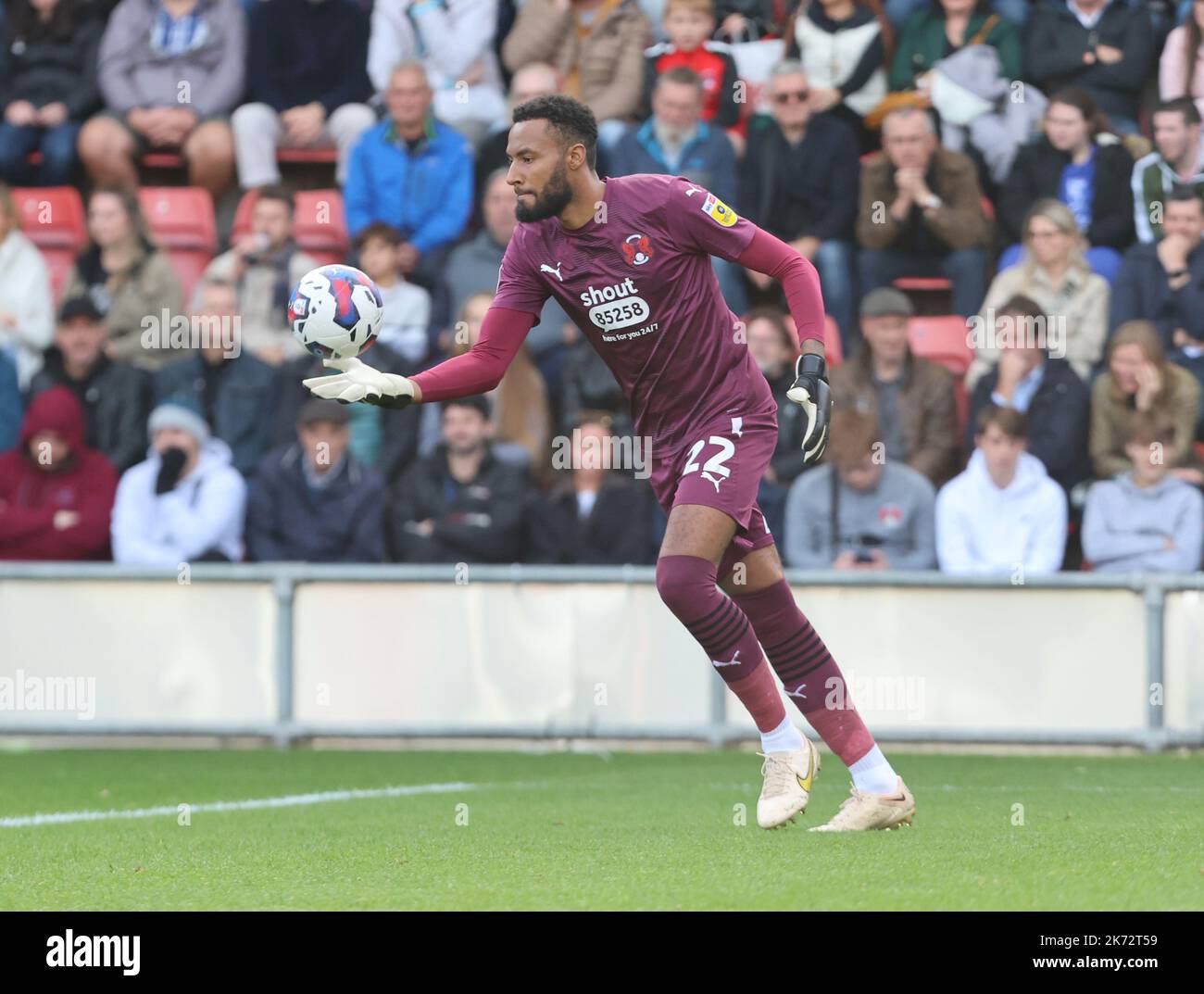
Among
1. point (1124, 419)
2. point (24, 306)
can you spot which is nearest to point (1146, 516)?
point (1124, 419)

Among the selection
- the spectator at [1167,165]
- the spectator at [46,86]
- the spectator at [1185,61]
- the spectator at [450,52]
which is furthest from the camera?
the spectator at [46,86]

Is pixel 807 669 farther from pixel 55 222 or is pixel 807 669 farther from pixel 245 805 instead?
pixel 55 222

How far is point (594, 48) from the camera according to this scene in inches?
558

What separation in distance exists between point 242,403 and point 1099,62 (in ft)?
20.6

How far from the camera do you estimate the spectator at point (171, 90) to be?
576 inches

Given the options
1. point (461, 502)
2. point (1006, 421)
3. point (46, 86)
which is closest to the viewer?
point (1006, 421)

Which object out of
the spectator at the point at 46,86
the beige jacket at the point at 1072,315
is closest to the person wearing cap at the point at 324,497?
the spectator at the point at 46,86

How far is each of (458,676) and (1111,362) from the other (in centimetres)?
434

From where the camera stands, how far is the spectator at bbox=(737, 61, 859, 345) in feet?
43.8

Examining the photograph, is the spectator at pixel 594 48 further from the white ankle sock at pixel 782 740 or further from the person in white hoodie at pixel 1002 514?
the white ankle sock at pixel 782 740

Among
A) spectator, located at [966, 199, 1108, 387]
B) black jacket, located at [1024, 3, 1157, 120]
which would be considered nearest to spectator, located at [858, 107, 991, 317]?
spectator, located at [966, 199, 1108, 387]

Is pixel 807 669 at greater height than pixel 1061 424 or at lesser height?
lesser

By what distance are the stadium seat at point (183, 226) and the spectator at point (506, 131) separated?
78.2 inches
